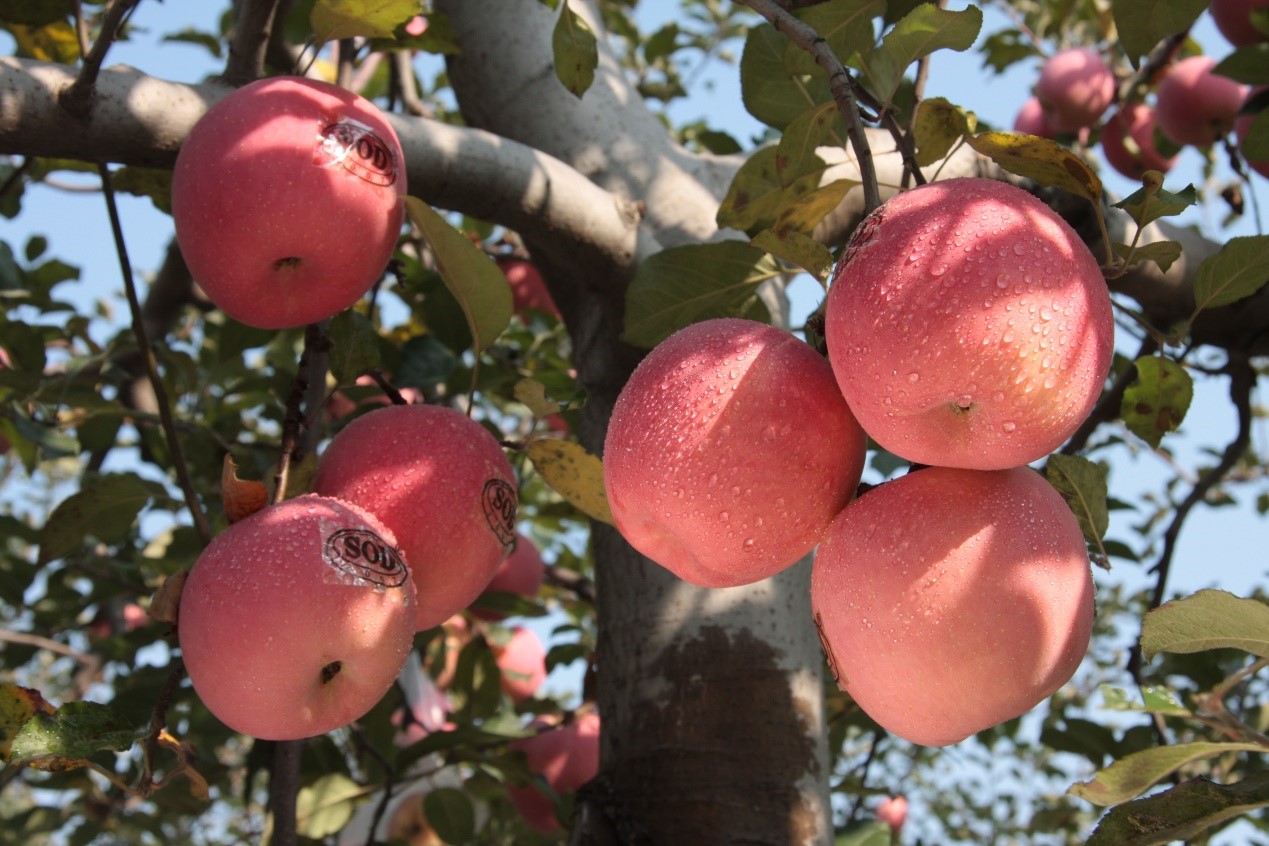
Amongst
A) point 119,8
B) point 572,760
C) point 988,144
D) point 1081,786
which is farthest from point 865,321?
point 572,760

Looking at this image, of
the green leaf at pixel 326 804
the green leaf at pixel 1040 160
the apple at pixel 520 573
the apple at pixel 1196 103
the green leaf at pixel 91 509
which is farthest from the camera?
the apple at pixel 1196 103

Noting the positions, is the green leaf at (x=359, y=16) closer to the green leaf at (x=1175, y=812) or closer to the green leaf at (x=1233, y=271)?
the green leaf at (x=1233, y=271)

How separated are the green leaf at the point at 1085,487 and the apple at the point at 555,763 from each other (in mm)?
1153

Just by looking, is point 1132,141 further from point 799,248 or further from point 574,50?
point 799,248

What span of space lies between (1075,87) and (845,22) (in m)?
1.69

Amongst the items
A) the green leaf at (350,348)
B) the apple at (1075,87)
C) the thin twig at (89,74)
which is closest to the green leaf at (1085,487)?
the green leaf at (350,348)

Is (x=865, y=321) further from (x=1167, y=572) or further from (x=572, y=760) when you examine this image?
(x=572, y=760)

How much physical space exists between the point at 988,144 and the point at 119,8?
737 mm

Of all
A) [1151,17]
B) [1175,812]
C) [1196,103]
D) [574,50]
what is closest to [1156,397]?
[1151,17]

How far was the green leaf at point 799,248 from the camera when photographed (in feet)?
2.59

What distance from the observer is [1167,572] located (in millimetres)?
1584

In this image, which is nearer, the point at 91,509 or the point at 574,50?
the point at 574,50

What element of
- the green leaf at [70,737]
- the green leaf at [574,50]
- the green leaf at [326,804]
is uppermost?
the green leaf at [574,50]

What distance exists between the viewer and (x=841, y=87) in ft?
2.47
